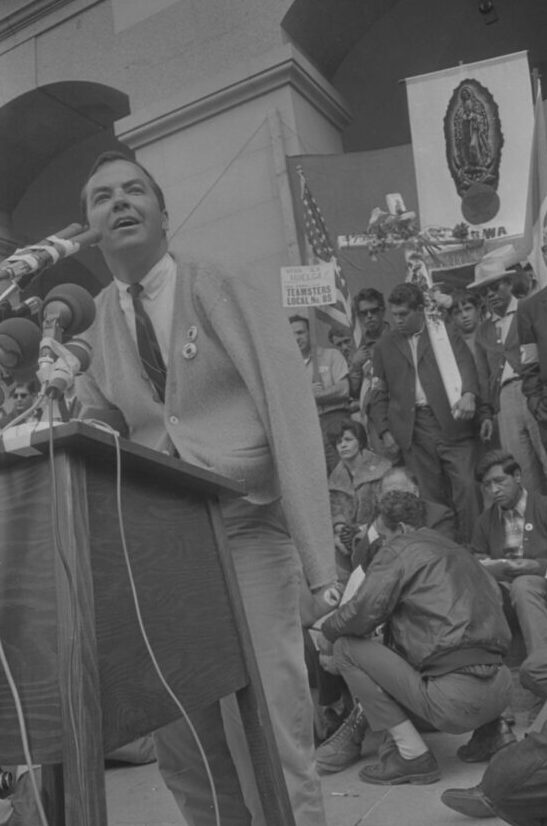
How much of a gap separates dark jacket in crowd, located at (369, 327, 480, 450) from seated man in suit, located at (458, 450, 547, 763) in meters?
0.85

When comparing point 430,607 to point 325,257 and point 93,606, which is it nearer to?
point 93,606

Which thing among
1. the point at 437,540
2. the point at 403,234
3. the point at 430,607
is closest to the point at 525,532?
the point at 437,540

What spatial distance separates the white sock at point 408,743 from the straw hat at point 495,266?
3955mm

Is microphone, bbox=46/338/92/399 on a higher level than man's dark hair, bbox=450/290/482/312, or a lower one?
lower

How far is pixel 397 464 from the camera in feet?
20.7

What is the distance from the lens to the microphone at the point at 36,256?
75.4 inches

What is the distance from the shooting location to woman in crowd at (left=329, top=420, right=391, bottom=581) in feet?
19.8

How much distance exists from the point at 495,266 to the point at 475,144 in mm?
1405

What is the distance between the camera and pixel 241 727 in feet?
7.43

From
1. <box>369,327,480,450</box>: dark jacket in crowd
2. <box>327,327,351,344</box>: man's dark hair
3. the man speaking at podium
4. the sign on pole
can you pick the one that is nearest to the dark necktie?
the man speaking at podium

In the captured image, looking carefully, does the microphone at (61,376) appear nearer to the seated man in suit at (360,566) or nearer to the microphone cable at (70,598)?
the microphone cable at (70,598)

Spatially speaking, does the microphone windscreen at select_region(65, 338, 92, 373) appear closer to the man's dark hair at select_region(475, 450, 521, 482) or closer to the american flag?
the man's dark hair at select_region(475, 450, 521, 482)

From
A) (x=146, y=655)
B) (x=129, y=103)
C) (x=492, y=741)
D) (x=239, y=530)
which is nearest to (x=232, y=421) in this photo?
(x=239, y=530)

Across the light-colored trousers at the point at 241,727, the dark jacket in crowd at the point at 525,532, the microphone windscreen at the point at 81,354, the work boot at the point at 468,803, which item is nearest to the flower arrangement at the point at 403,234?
the dark jacket in crowd at the point at 525,532
